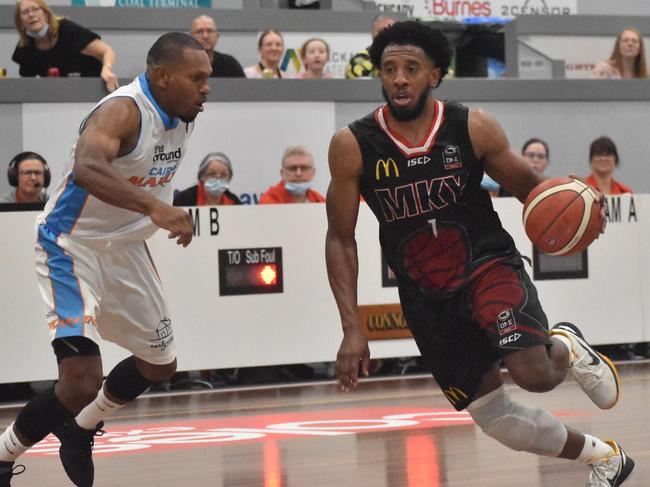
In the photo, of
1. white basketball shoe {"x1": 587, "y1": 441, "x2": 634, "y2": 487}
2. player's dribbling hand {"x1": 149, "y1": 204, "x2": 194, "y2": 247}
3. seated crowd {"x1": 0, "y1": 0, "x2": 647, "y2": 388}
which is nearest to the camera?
player's dribbling hand {"x1": 149, "y1": 204, "x2": 194, "y2": 247}

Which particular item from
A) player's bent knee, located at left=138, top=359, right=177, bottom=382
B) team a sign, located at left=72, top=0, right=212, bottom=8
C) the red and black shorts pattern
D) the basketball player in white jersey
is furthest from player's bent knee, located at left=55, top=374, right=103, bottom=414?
team a sign, located at left=72, top=0, right=212, bottom=8

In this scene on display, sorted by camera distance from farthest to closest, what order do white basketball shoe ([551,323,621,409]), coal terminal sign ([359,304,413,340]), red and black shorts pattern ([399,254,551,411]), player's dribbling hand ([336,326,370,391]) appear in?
coal terminal sign ([359,304,413,340]) → white basketball shoe ([551,323,621,409]) → red and black shorts pattern ([399,254,551,411]) → player's dribbling hand ([336,326,370,391])

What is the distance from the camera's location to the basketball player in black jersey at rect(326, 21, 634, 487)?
4.93 meters

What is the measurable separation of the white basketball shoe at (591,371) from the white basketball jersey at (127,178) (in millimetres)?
1901

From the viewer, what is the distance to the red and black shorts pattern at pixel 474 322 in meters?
4.87

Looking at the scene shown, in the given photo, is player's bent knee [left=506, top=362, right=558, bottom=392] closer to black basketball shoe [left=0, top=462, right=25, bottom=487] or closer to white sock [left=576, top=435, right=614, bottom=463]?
white sock [left=576, top=435, right=614, bottom=463]

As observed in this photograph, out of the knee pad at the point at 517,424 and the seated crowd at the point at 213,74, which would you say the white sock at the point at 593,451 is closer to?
the knee pad at the point at 517,424

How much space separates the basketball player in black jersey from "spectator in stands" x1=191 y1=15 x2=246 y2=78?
5.81 metres

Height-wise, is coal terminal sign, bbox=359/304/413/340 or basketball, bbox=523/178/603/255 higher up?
basketball, bbox=523/178/603/255

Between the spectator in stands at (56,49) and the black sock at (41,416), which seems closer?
the black sock at (41,416)

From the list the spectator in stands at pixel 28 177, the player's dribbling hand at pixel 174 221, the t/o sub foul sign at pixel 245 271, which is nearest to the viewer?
Answer: the player's dribbling hand at pixel 174 221

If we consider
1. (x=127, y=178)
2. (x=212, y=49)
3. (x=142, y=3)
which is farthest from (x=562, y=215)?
(x=142, y=3)

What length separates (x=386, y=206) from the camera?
504cm

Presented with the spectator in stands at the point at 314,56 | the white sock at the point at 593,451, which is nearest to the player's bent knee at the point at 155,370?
the white sock at the point at 593,451
